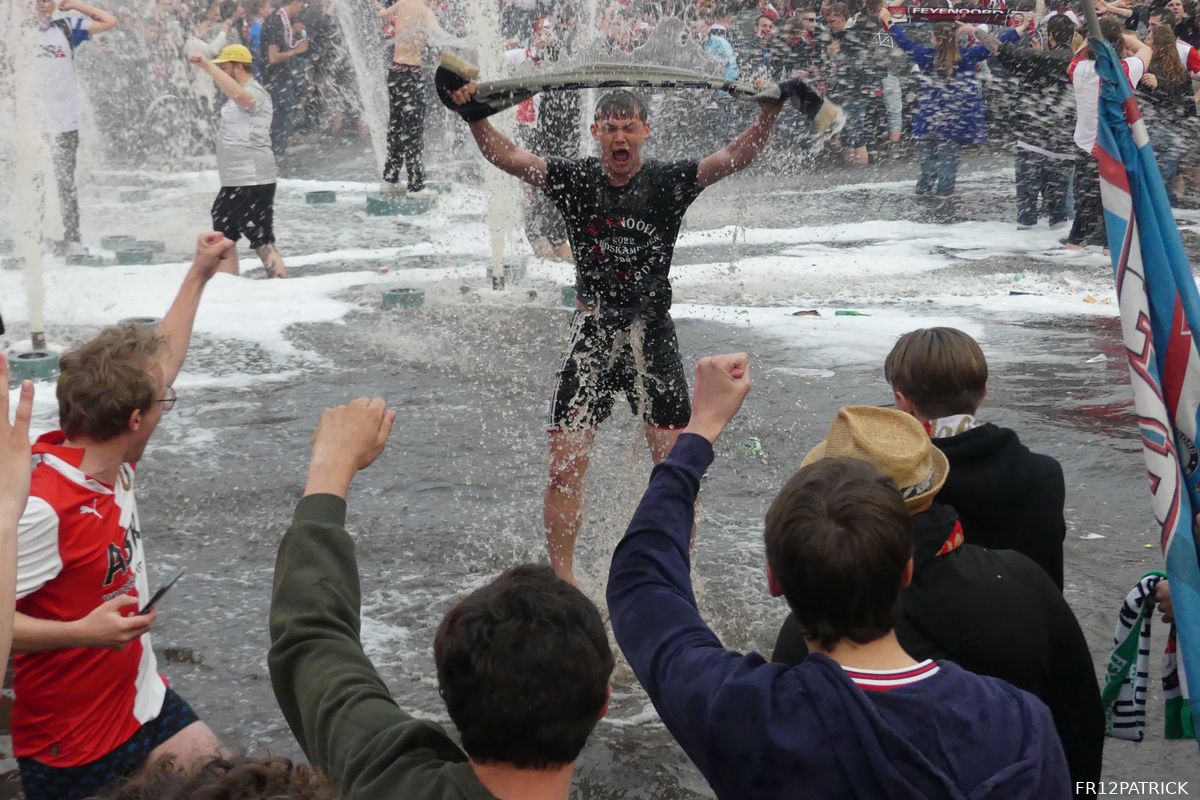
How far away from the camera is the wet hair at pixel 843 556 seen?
1953 mm

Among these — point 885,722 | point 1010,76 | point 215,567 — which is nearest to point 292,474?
point 215,567

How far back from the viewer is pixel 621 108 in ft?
15.6

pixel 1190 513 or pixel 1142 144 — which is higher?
pixel 1142 144

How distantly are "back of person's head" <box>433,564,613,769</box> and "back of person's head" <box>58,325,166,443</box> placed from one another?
→ 1350mm

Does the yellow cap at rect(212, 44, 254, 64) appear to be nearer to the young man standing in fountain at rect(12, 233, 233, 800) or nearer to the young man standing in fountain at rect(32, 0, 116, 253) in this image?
the young man standing in fountain at rect(32, 0, 116, 253)

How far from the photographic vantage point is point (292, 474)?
6.35 metres

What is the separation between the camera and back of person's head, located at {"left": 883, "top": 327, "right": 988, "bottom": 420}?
9.98 feet

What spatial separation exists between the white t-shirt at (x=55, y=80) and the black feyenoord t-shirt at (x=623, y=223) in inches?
290

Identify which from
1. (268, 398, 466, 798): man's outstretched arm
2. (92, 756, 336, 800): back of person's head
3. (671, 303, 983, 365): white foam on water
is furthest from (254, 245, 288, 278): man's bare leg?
(92, 756, 336, 800): back of person's head

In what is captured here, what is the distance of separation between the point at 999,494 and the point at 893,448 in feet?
2.09

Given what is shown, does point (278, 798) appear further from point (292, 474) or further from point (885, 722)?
point (292, 474)

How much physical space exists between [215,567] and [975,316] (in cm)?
616

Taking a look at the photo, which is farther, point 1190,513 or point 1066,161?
point 1066,161

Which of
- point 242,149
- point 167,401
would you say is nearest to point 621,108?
point 167,401
